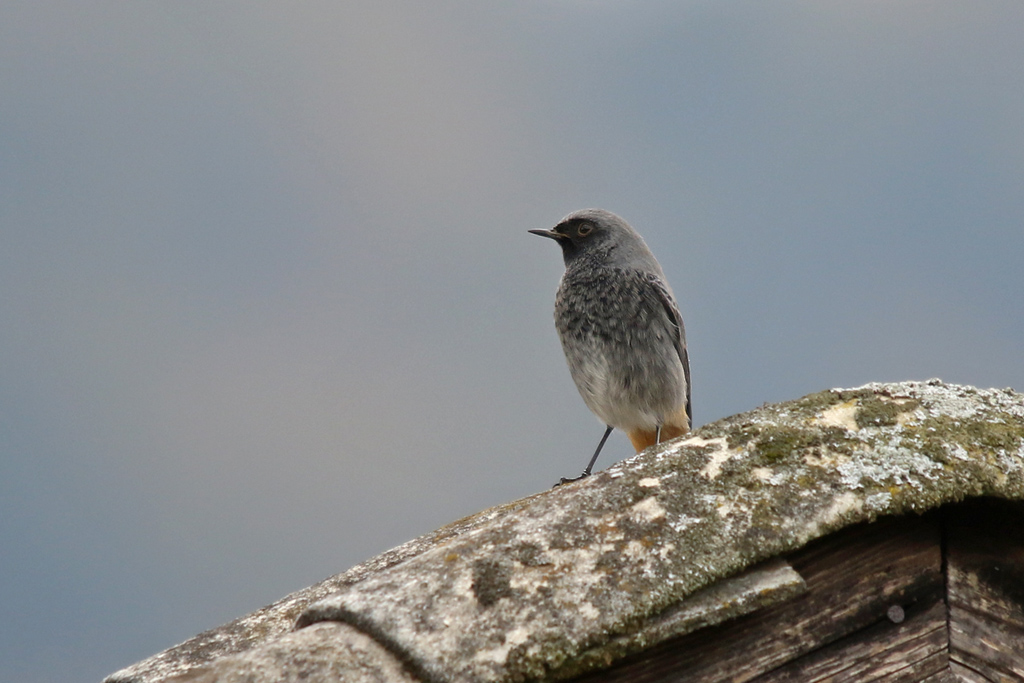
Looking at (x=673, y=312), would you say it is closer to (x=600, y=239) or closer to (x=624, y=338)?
(x=624, y=338)

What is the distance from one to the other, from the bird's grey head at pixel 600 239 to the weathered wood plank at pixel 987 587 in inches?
169

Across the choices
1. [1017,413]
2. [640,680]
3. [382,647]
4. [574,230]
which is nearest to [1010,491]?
[1017,413]

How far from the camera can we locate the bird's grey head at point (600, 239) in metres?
7.69

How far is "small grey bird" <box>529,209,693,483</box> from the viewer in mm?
7262

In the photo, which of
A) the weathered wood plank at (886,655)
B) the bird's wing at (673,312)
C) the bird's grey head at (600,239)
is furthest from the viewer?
the bird's grey head at (600,239)

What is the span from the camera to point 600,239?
795 cm

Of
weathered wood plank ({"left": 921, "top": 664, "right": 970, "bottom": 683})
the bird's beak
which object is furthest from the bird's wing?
weathered wood plank ({"left": 921, "top": 664, "right": 970, "bottom": 683})

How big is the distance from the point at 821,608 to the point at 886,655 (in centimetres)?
33

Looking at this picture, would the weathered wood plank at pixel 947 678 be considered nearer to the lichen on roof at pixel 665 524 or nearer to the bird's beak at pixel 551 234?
the lichen on roof at pixel 665 524

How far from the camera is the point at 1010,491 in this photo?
3.33 metres

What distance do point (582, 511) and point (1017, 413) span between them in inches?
78.1

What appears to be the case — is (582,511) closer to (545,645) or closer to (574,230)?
(545,645)

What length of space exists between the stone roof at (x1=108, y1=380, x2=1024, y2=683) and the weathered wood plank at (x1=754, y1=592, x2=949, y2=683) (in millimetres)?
397

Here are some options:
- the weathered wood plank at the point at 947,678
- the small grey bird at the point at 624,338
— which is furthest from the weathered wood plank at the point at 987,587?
the small grey bird at the point at 624,338
